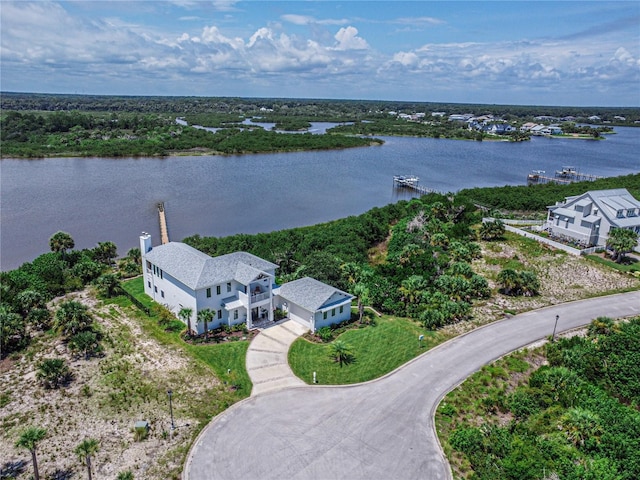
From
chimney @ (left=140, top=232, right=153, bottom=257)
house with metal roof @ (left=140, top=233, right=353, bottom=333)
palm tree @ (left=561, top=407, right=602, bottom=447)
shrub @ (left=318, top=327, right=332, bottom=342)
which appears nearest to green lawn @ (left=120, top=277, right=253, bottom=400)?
house with metal roof @ (left=140, top=233, right=353, bottom=333)

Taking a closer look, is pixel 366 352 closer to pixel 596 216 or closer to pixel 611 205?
pixel 596 216

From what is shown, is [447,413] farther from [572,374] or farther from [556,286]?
[556,286]

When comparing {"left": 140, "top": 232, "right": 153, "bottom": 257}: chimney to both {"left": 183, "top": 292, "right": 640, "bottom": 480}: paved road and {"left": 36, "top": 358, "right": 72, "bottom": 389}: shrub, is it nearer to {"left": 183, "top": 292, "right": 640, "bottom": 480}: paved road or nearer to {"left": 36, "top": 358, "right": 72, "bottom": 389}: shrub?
{"left": 36, "top": 358, "right": 72, "bottom": 389}: shrub

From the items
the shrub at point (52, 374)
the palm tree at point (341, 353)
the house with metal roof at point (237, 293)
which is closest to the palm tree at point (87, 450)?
the shrub at point (52, 374)

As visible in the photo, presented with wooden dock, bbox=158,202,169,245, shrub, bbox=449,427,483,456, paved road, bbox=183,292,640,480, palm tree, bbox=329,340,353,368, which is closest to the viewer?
paved road, bbox=183,292,640,480

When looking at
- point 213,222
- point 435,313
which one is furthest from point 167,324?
point 213,222

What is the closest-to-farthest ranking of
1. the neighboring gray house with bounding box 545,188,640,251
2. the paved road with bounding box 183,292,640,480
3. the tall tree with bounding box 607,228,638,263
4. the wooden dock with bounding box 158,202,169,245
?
1. the paved road with bounding box 183,292,640,480
2. the tall tree with bounding box 607,228,638,263
3. the neighboring gray house with bounding box 545,188,640,251
4. the wooden dock with bounding box 158,202,169,245

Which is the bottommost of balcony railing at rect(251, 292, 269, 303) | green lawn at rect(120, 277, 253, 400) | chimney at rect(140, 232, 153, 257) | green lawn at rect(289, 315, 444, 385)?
green lawn at rect(120, 277, 253, 400)

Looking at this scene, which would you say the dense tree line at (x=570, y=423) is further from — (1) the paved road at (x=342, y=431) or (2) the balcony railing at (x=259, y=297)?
(2) the balcony railing at (x=259, y=297)
